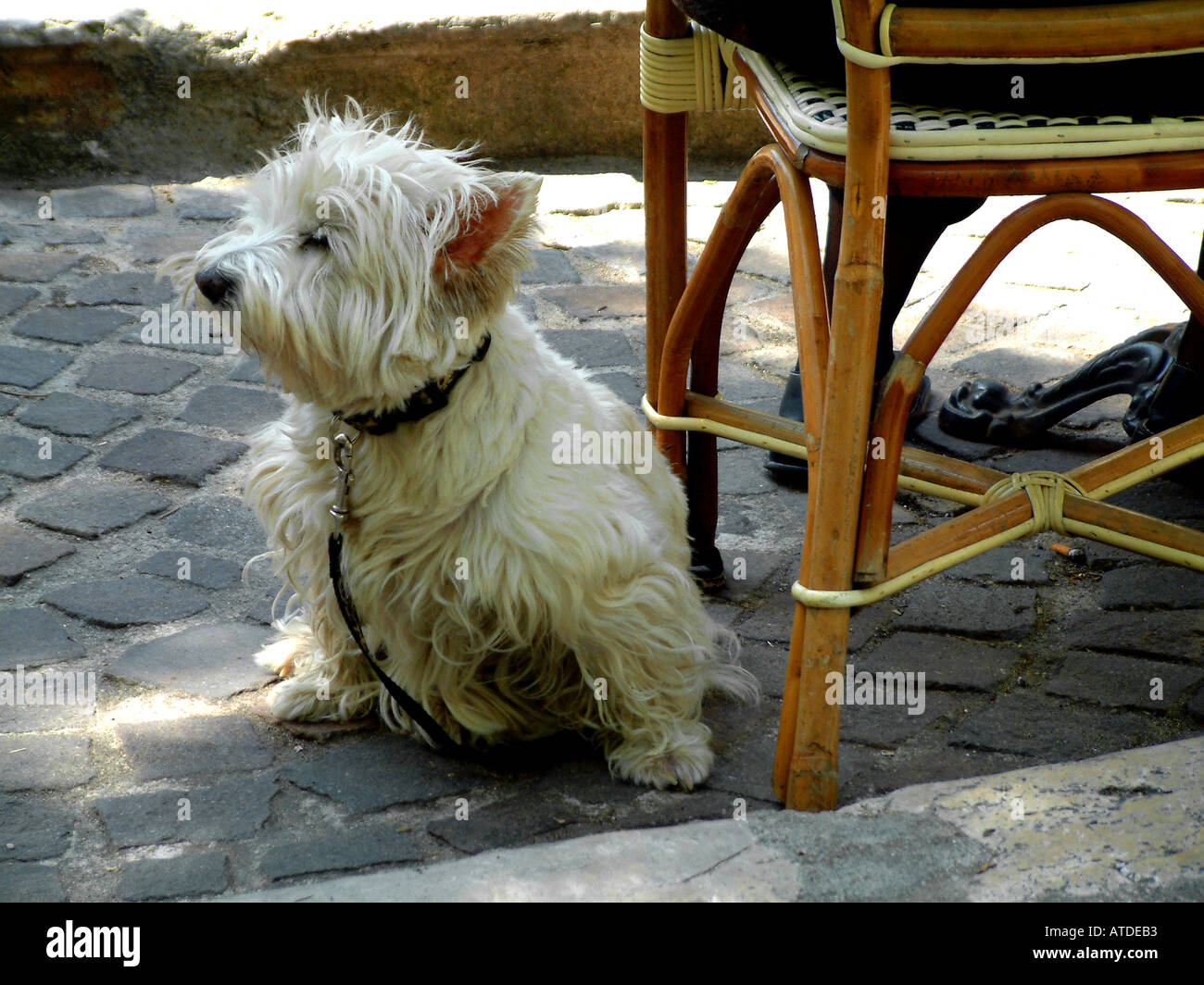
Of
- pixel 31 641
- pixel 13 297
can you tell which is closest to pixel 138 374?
pixel 13 297

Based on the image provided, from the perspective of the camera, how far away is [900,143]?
1.91 m

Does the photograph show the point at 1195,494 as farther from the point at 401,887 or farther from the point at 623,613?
the point at 401,887

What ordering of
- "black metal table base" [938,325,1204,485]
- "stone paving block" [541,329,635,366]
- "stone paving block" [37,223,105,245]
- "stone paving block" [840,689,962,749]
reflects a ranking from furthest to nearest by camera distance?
"stone paving block" [37,223,105,245] < "stone paving block" [541,329,635,366] < "black metal table base" [938,325,1204,485] < "stone paving block" [840,689,962,749]

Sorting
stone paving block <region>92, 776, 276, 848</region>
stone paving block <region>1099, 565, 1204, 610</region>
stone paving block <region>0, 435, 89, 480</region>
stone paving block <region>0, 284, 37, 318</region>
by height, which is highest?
stone paving block <region>0, 284, 37, 318</region>

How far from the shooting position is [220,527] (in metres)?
3.30

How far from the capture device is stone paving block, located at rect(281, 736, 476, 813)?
7.72ft

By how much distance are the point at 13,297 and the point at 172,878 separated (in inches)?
121

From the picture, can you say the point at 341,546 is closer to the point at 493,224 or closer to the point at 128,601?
the point at 493,224

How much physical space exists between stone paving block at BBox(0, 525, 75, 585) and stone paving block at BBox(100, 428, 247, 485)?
1.26ft

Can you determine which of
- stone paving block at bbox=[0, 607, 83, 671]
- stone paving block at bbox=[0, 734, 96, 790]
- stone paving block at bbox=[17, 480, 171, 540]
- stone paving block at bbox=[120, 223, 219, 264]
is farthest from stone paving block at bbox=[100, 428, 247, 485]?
stone paving block at bbox=[120, 223, 219, 264]

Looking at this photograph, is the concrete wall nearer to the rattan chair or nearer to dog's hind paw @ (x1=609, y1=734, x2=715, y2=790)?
the rattan chair

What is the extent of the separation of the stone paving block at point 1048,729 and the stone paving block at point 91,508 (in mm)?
2177

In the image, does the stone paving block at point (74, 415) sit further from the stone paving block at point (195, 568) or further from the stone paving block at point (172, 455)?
the stone paving block at point (195, 568)

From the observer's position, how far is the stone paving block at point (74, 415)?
3.71 meters
